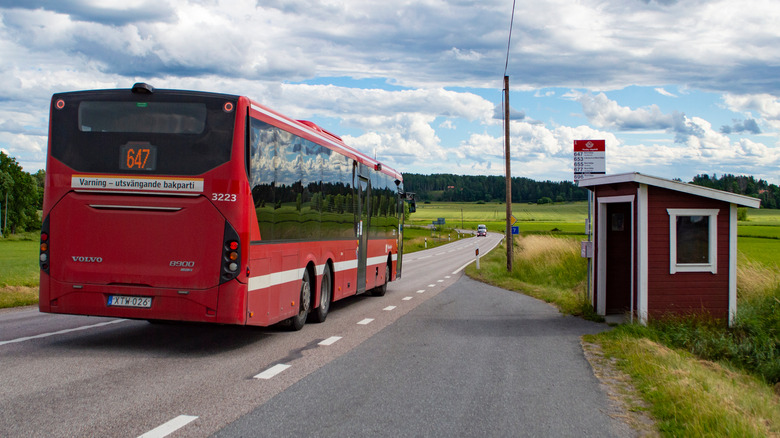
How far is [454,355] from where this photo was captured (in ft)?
30.3

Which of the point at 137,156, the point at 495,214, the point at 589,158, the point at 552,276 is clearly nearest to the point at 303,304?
the point at 137,156

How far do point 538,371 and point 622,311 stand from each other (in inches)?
279

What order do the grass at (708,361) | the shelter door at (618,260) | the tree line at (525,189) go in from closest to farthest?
the grass at (708,361), the shelter door at (618,260), the tree line at (525,189)

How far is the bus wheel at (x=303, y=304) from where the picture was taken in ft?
36.4

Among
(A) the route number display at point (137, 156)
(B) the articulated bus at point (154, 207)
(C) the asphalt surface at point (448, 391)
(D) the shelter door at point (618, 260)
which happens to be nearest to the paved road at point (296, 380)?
(C) the asphalt surface at point (448, 391)

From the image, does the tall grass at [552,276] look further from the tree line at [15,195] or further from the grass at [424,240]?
the tree line at [15,195]

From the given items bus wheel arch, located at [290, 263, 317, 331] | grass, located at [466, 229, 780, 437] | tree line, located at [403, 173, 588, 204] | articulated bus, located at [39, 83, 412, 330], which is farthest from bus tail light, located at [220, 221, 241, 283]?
tree line, located at [403, 173, 588, 204]

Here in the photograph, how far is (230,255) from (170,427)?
336 centimetres

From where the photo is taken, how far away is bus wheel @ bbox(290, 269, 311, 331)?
11.1 meters

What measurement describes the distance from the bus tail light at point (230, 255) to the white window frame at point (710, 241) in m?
7.49

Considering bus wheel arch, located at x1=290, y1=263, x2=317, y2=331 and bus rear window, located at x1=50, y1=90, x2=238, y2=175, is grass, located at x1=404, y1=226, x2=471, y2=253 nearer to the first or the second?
bus wheel arch, located at x1=290, y1=263, x2=317, y2=331

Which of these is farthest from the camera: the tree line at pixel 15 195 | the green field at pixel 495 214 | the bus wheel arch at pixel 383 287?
the green field at pixel 495 214

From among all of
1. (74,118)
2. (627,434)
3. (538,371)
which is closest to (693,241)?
(538,371)

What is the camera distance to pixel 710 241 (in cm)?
1209
